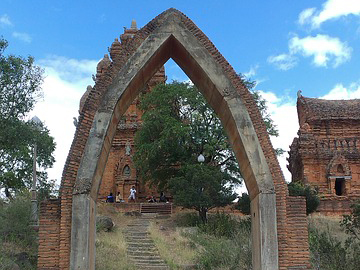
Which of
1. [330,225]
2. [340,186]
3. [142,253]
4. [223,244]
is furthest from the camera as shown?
[340,186]

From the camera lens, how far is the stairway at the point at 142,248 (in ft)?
58.1

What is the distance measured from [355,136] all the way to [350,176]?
138 inches

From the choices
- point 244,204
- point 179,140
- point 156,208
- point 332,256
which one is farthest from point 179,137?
point 332,256

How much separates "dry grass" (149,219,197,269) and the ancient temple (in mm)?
8793

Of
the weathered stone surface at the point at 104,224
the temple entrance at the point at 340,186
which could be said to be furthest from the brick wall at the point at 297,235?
the temple entrance at the point at 340,186

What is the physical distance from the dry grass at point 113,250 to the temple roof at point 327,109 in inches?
572

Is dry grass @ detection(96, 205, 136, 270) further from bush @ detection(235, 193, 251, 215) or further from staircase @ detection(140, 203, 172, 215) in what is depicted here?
bush @ detection(235, 193, 251, 215)

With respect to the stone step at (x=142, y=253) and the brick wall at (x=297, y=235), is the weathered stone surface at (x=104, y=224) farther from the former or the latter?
A: the brick wall at (x=297, y=235)

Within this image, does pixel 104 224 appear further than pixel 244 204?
No

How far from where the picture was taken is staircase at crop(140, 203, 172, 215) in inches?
1073

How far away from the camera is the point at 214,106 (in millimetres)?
10211

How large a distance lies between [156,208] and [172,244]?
24.3 ft

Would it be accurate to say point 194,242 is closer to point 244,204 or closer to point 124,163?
point 244,204

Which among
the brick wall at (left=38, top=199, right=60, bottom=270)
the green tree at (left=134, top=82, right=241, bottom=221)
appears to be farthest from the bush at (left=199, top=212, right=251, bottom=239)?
the brick wall at (left=38, top=199, right=60, bottom=270)
